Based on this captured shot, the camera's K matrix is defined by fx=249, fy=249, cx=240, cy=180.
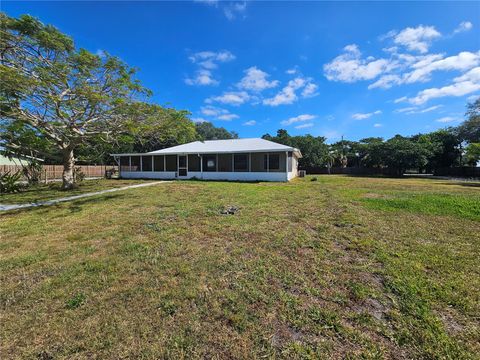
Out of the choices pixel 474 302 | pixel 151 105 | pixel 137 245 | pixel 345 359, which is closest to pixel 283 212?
pixel 137 245

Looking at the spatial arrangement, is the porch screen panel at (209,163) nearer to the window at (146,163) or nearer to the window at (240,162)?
the window at (240,162)

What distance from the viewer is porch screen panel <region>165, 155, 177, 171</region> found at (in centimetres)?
2122

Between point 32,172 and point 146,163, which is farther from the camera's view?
point 146,163

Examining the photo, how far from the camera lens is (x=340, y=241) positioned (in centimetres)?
500

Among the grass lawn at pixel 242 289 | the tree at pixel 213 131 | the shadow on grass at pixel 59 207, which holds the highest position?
the tree at pixel 213 131

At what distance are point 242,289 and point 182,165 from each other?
730 inches

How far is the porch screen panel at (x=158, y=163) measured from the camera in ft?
71.5

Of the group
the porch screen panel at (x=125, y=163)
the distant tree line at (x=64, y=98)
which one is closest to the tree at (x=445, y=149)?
the distant tree line at (x=64, y=98)

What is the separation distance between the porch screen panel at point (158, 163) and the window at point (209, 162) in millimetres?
4030

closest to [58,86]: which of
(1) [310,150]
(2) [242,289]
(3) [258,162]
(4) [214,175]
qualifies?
(2) [242,289]

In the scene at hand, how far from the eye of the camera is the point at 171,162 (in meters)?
21.4

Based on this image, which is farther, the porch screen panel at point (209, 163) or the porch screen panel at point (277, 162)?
the porch screen panel at point (209, 163)

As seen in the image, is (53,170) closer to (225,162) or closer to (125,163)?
(125,163)

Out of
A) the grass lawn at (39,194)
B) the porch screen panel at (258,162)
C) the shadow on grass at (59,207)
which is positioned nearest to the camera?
the shadow on grass at (59,207)
